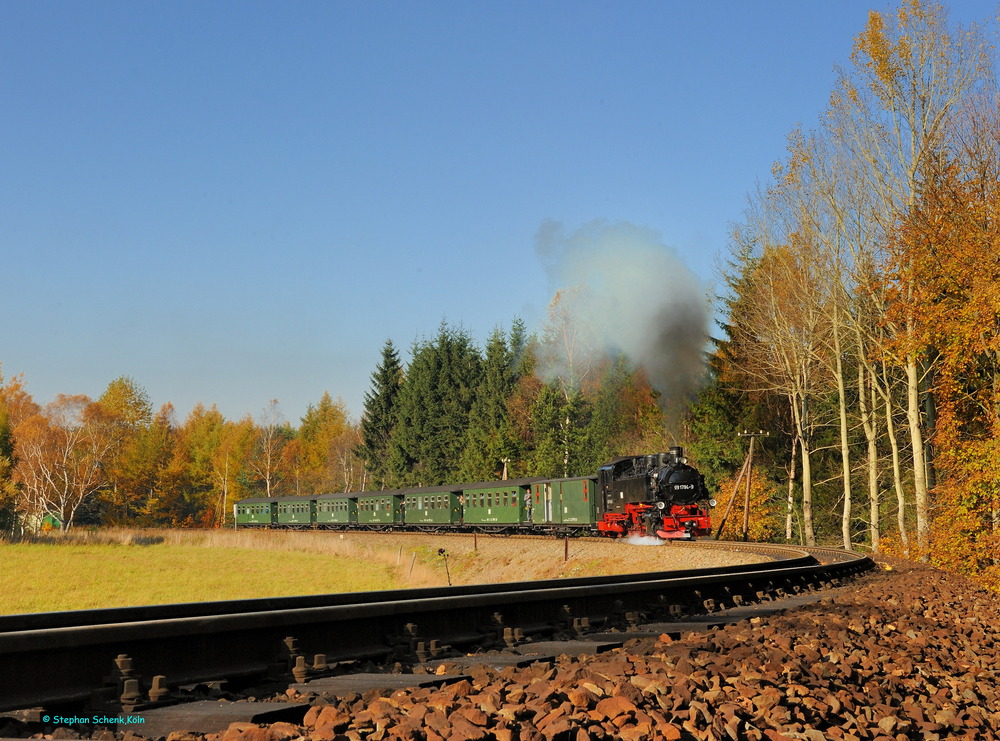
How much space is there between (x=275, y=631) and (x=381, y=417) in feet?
285

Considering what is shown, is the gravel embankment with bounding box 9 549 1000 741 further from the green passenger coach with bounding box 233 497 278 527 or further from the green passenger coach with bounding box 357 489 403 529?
the green passenger coach with bounding box 233 497 278 527

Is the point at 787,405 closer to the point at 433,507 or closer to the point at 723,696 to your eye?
the point at 433,507

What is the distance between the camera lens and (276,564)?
4056cm

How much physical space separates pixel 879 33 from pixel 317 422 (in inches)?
4077

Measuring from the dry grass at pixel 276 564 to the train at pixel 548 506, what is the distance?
1754mm

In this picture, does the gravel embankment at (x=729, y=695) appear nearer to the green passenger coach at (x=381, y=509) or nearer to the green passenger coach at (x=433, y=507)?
the green passenger coach at (x=433, y=507)

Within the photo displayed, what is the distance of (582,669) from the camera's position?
5871 millimetres

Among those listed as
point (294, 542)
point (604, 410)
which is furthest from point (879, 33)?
point (604, 410)

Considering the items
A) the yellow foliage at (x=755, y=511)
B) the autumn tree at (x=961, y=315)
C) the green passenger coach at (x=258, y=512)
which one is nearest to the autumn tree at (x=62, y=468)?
the green passenger coach at (x=258, y=512)

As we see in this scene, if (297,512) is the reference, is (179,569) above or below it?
below

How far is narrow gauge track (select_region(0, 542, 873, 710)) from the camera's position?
17.1 ft

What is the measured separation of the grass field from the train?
17.6 feet

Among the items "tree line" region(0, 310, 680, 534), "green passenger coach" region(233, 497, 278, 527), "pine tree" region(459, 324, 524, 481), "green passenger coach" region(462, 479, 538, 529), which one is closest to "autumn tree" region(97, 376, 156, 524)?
"tree line" region(0, 310, 680, 534)

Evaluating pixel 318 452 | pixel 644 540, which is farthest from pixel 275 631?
pixel 318 452
